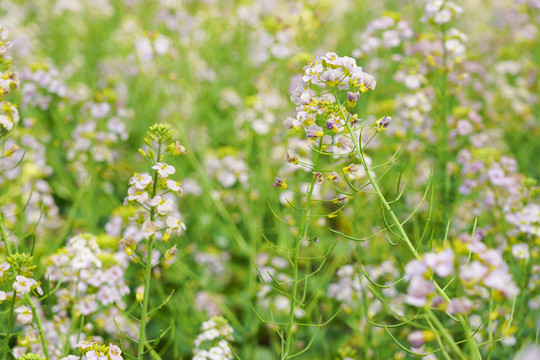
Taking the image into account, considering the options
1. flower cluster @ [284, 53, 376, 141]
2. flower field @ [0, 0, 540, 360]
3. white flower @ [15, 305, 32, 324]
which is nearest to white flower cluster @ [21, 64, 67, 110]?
flower field @ [0, 0, 540, 360]

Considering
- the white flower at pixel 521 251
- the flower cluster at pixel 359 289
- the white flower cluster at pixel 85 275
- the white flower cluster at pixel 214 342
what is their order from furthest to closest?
the flower cluster at pixel 359 289, the white flower at pixel 521 251, the white flower cluster at pixel 85 275, the white flower cluster at pixel 214 342

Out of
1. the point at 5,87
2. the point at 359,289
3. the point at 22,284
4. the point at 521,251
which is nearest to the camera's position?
the point at 22,284

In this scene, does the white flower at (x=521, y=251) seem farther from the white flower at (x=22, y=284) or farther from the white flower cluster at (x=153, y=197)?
the white flower at (x=22, y=284)

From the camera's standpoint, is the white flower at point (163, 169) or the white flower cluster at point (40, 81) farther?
the white flower cluster at point (40, 81)

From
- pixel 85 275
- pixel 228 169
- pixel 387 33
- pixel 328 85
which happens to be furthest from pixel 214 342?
pixel 387 33

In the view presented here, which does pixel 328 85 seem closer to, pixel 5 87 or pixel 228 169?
pixel 5 87

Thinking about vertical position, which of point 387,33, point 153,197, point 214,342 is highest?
point 387,33

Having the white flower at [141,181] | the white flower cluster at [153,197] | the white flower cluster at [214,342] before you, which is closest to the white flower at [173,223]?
the white flower cluster at [153,197]
